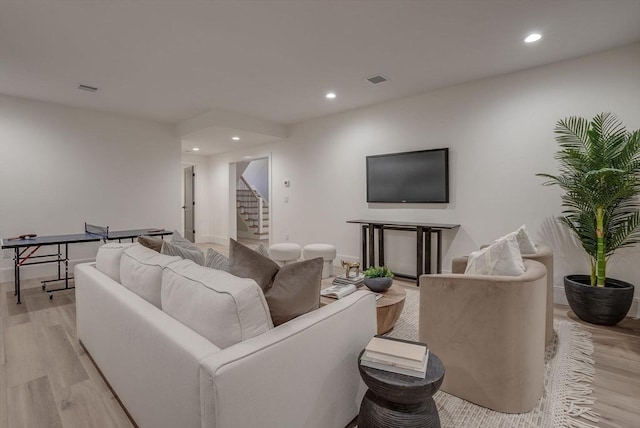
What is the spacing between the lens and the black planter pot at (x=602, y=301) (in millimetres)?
2787

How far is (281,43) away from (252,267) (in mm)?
2357

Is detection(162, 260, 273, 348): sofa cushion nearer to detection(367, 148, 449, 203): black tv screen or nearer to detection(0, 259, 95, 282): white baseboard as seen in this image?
detection(367, 148, 449, 203): black tv screen

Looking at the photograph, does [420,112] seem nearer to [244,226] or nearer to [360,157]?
[360,157]

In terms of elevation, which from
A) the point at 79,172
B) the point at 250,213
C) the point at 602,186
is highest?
the point at 79,172

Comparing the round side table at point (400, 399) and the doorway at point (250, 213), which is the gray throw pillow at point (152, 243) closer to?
A: the round side table at point (400, 399)

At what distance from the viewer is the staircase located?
29.0 feet

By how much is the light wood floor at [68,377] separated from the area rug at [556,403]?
0.07 metres

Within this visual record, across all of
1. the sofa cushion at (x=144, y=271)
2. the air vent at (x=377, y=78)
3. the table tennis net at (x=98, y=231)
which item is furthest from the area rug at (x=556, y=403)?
the table tennis net at (x=98, y=231)

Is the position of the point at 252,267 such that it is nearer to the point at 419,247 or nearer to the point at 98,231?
the point at 419,247

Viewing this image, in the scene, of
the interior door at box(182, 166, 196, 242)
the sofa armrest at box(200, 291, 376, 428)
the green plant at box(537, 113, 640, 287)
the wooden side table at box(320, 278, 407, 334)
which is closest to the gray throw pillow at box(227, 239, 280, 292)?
the sofa armrest at box(200, 291, 376, 428)

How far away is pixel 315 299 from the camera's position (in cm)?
144

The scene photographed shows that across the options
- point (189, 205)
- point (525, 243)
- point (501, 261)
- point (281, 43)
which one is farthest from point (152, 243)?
point (189, 205)

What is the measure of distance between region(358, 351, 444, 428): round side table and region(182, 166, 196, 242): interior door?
7.66m

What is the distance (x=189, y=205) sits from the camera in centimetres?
841
